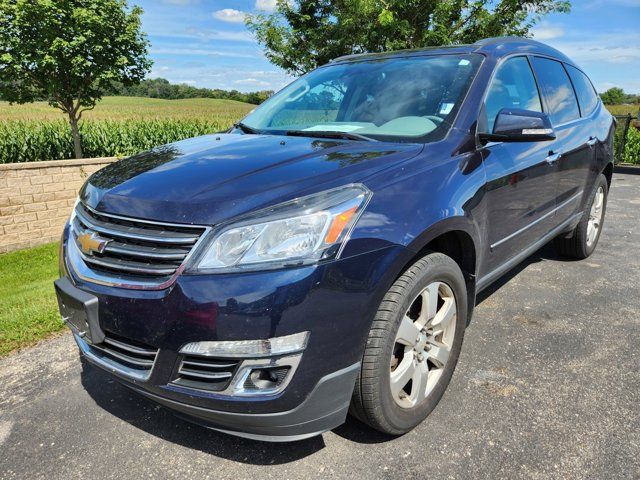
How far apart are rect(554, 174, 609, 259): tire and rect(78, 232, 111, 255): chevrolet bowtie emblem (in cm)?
419

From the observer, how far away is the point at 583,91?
177 inches

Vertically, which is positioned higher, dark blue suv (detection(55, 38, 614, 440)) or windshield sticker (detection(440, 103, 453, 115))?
windshield sticker (detection(440, 103, 453, 115))

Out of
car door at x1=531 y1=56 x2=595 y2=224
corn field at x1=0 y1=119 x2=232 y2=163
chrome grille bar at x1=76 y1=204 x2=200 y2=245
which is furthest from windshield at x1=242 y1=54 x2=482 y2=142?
corn field at x1=0 y1=119 x2=232 y2=163

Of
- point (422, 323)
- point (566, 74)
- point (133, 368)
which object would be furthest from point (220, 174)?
point (566, 74)

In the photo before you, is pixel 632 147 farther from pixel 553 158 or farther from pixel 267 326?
pixel 267 326

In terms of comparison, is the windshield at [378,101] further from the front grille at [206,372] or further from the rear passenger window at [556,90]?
the front grille at [206,372]

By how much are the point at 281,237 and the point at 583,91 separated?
394 centimetres

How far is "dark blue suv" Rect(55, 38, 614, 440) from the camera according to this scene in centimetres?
178

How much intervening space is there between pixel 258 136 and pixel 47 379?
1973 mm

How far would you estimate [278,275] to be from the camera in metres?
1.74

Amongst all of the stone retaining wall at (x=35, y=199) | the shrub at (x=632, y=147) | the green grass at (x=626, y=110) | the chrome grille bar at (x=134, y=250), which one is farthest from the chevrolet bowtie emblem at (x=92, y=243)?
the green grass at (x=626, y=110)

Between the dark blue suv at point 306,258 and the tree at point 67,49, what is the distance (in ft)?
18.5

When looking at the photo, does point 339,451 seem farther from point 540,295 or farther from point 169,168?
point 540,295

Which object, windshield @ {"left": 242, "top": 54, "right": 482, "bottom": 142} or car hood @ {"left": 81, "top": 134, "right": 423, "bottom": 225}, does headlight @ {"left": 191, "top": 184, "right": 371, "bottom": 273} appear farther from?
windshield @ {"left": 242, "top": 54, "right": 482, "bottom": 142}
